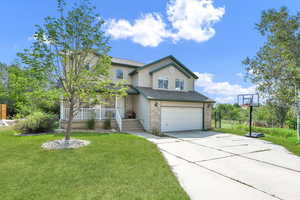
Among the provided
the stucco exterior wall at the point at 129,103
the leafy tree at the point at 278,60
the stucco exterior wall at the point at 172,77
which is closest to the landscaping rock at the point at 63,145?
the stucco exterior wall at the point at 129,103

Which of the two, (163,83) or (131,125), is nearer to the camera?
(131,125)

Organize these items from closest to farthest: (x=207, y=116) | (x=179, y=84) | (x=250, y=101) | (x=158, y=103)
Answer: (x=250, y=101) → (x=158, y=103) → (x=207, y=116) → (x=179, y=84)

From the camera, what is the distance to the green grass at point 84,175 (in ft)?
10.5

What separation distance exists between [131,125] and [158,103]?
290 centimetres

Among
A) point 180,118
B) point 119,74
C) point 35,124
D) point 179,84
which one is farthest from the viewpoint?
point 179,84

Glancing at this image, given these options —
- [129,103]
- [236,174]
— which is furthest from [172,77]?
[236,174]

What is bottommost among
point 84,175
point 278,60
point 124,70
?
point 84,175

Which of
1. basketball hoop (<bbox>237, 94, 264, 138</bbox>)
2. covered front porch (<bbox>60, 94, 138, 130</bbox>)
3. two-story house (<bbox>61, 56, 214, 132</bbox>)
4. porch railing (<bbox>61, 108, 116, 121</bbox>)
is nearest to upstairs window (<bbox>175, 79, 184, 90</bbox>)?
two-story house (<bbox>61, 56, 214, 132</bbox>)

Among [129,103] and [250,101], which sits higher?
[250,101]

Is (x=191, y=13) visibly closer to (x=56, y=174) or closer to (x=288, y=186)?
(x=288, y=186)

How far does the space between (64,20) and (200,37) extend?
12.9m

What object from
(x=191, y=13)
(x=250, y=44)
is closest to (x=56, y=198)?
(x=191, y=13)

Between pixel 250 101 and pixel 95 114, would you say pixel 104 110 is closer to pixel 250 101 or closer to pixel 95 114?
pixel 95 114

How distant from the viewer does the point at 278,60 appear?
42.3 feet
